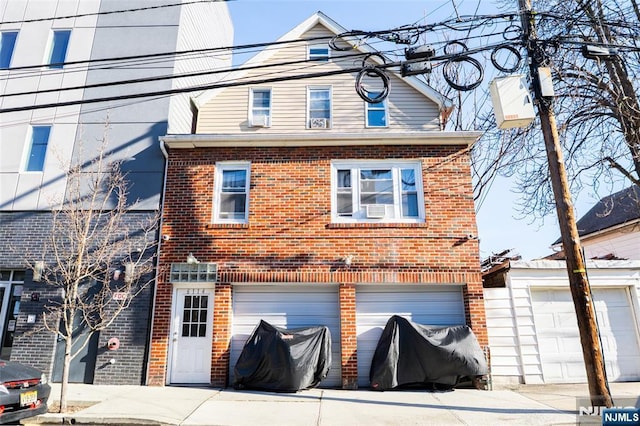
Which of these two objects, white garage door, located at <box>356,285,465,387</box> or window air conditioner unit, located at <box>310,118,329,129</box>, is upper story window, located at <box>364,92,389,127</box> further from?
white garage door, located at <box>356,285,465,387</box>

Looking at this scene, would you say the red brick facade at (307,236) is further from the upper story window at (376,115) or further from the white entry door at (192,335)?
the upper story window at (376,115)

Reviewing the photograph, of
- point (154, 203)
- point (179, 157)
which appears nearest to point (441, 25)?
point (179, 157)

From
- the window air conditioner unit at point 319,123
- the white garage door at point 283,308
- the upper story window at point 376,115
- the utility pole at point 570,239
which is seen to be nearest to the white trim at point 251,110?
the window air conditioner unit at point 319,123

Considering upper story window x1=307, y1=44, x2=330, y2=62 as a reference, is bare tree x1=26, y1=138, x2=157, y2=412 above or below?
below

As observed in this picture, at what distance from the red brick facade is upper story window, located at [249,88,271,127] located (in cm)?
113

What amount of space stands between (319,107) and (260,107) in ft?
5.57

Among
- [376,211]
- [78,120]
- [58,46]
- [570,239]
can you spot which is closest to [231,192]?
[376,211]

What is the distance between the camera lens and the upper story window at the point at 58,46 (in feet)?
35.6

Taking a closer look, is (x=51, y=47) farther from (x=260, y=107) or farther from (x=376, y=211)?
(x=376, y=211)

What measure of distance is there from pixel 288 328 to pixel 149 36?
9045 mm

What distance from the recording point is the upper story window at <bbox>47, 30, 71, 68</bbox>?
10.8 m

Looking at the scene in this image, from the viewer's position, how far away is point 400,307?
28.6 ft

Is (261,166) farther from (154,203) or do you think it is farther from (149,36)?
(149,36)

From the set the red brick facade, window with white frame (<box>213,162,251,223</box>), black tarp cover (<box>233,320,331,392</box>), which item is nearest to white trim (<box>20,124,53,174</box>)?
the red brick facade
